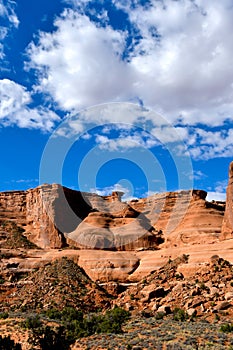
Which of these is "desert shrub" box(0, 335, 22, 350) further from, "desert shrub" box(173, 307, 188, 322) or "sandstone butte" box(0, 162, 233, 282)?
"sandstone butte" box(0, 162, 233, 282)

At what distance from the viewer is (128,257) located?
54750mm

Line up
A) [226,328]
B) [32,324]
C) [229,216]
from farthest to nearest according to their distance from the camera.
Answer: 1. [229,216]
2. [32,324]
3. [226,328]

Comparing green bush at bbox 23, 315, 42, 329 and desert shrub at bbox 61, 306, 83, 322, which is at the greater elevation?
desert shrub at bbox 61, 306, 83, 322

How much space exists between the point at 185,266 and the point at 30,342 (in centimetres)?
2039

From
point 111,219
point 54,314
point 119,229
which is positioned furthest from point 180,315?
point 111,219

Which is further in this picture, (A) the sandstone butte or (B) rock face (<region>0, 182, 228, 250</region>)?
(B) rock face (<region>0, 182, 228, 250</region>)

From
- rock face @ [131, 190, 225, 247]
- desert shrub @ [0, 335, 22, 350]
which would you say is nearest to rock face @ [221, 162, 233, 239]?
rock face @ [131, 190, 225, 247]

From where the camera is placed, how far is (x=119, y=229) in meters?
73.9

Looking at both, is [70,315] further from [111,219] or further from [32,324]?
[111,219]

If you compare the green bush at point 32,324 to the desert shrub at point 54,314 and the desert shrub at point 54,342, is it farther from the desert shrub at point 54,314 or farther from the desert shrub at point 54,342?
the desert shrub at point 54,342

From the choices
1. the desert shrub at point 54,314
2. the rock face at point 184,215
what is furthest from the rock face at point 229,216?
the desert shrub at point 54,314

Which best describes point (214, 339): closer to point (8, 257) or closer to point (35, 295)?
point (35, 295)

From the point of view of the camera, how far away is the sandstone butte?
5094 cm

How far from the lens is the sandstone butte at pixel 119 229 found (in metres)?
50.9
